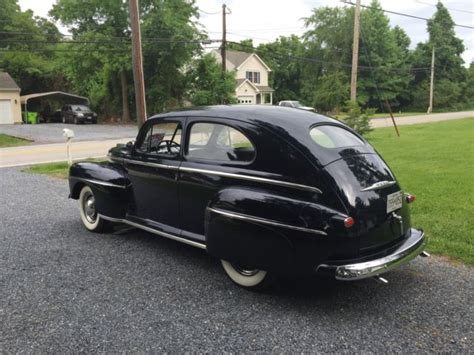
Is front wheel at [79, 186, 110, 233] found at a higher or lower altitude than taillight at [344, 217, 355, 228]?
lower

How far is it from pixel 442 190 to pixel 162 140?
534cm

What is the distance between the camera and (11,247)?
5.39 m

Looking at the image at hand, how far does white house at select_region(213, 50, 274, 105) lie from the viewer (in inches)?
1823

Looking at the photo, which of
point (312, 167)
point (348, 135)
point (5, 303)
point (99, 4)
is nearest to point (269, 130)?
point (312, 167)

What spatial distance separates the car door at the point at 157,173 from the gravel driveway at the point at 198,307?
48 centimetres

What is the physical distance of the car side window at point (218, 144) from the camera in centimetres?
414

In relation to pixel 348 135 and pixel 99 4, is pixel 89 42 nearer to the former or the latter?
pixel 99 4

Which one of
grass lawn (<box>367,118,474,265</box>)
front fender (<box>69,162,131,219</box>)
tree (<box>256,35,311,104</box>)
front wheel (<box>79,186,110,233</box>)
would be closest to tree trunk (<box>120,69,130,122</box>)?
grass lawn (<box>367,118,474,265</box>)

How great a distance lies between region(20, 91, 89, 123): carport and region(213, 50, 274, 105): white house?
1530 cm

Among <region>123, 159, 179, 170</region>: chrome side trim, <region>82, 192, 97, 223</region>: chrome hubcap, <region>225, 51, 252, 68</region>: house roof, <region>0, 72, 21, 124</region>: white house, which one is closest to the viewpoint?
<region>123, 159, 179, 170</region>: chrome side trim

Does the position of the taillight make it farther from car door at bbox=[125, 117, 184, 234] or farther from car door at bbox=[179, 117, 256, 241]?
car door at bbox=[125, 117, 184, 234]

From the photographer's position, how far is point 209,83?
110ft

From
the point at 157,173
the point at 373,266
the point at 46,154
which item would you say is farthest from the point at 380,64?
the point at 373,266

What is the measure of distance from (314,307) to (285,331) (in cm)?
50
